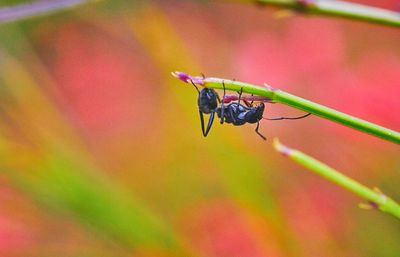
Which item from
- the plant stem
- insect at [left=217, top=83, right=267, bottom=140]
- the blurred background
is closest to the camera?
the plant stem

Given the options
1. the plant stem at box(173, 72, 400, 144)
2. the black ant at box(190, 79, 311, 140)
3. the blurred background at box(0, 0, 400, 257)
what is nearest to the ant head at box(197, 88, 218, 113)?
the black ant at box(190, 79, 311, 140)

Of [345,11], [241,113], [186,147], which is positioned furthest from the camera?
[186,147]

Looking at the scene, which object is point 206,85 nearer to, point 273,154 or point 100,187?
point 100,187

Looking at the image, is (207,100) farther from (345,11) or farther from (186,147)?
(186,147)

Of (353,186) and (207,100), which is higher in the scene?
(207,100)

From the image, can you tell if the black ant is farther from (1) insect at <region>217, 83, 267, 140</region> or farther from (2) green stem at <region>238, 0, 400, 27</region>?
(2) green stem at <region>238, 0, 400, 27</region>

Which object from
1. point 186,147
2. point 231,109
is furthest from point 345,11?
point 186,147

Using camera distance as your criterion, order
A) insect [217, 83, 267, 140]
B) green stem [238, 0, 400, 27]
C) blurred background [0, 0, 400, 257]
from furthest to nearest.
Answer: blurred background [0, 0, 400, 257], insect [217, 83, 267, 140], green stem [238, 0, 400, 27]

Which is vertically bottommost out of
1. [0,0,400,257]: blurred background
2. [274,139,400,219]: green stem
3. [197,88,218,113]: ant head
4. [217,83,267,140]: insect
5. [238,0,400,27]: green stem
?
[274,139,400,219]: green stem

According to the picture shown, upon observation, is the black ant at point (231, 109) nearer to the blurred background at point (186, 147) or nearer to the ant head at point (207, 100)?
the ant head at point (207, 100)
